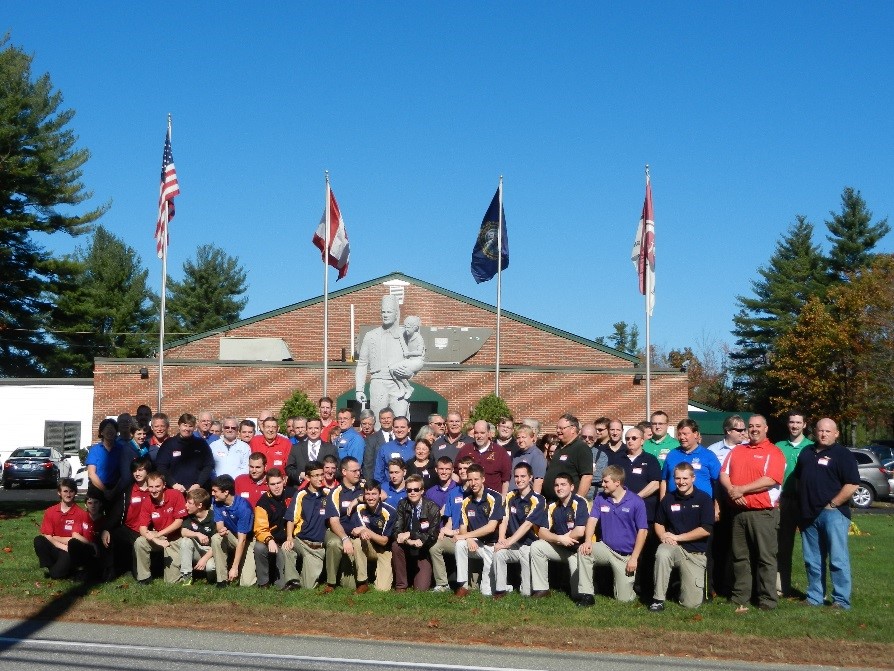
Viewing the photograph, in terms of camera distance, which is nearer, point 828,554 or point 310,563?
point 828,554

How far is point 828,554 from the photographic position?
35.0ft

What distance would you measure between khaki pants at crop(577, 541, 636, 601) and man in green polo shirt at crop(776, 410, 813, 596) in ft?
5.60

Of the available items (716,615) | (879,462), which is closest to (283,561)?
(716,615)

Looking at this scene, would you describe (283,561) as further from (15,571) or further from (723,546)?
(723,546)

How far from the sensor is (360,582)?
11.3m

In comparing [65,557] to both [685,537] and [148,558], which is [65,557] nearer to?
[148,558]

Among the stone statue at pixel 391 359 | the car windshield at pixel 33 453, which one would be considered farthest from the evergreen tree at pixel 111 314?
the stone statue at pixel 391 359

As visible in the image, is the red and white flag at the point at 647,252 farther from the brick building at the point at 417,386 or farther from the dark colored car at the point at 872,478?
the brick building at the point at 417,386

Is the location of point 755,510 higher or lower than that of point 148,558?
higher

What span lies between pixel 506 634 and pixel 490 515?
7.40 feet

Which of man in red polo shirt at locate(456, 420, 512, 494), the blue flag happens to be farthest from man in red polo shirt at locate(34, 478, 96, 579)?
the blue flag

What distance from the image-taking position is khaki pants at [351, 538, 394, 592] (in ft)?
37.0

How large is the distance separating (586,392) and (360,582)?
24.7m

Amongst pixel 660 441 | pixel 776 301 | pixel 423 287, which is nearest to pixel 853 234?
pixel 776 301
